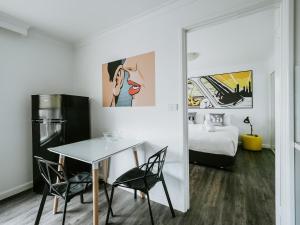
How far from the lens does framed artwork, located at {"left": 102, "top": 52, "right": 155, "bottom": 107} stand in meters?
2.13

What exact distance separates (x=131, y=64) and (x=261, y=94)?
3.98 meters

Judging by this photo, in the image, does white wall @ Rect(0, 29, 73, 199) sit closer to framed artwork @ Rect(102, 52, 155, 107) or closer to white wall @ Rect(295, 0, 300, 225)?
framed artwork @ Rect(102, 52, 155, 107)

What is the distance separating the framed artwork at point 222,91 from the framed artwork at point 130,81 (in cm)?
354

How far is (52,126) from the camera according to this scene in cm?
227

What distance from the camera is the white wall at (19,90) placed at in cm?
Answer: 224

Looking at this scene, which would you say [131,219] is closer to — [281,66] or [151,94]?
[151,94]

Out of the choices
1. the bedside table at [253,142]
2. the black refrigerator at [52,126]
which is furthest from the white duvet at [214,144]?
the black refrigerator at [52,126]

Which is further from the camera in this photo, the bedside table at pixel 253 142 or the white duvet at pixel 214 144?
the bedside table at pixel 253 142

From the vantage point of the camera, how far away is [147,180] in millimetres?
1722

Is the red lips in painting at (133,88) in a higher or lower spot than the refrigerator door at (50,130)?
higher

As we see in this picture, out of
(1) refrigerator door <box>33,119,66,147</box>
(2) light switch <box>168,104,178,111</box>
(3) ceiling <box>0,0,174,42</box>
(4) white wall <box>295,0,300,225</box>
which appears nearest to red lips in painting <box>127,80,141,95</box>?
(2) light switch <box>168,104,178,111</box>

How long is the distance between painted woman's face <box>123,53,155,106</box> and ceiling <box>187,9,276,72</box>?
80cm

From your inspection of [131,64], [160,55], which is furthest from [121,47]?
[160,55]

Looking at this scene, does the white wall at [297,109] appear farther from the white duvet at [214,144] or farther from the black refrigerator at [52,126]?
the black refrigerator at [52,126]
